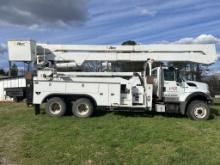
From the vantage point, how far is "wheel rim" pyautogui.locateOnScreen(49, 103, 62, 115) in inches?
667

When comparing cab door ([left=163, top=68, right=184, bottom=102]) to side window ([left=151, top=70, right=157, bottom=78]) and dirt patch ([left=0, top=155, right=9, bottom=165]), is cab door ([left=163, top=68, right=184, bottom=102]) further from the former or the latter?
dirt patch ([left=0, top=155, right=9, bottom=165])

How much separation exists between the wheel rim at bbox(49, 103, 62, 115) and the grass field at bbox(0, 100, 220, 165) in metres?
0.55

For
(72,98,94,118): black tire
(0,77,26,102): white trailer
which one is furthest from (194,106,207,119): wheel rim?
(0,77,26,102): white trailer

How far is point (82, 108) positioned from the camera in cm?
1697

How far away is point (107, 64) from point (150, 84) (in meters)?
2.98

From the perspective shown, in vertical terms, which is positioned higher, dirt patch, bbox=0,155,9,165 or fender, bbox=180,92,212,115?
fender, bbox=180,92,212,115

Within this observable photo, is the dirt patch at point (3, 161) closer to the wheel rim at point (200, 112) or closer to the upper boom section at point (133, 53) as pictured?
the upper boom section at point (133, 53)

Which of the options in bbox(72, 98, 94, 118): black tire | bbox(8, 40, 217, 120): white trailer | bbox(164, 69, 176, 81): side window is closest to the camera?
bbox(72, 98, 94, 118): black tire

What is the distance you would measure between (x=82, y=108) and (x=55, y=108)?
1.18m

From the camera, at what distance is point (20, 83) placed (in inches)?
1296

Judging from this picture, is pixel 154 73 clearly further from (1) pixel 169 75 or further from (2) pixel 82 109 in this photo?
(2) pixel 82 109

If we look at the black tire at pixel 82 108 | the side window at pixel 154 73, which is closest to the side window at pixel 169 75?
the side window at pixel 154 73

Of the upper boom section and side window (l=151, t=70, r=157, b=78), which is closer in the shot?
side window (l=151, t=70, r=157, b=78)

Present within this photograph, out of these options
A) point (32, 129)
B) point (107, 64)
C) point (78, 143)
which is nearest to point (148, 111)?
point (107, 64)
